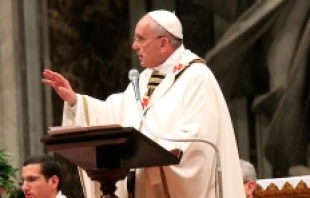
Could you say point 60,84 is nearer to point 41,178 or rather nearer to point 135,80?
point 135,80

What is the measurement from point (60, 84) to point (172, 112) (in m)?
0.61

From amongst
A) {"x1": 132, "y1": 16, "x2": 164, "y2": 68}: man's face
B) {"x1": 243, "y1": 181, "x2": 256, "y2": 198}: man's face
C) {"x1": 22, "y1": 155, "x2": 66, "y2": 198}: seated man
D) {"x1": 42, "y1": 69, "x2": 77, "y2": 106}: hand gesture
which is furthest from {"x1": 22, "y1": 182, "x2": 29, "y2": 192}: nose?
{"x1": 243, "y1": 181, "x2": 256, "y2": 198}: man's face

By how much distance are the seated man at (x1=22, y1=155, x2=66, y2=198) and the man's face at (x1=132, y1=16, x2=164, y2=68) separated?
1.18m

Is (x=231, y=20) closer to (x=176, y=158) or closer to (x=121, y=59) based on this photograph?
(x=121, y=59)

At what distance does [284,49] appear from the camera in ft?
29.6

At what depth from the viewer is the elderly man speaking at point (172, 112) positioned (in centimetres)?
521

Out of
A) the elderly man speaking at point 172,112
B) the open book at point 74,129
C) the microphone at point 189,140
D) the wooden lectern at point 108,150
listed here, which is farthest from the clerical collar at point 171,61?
the open book at point 74,129

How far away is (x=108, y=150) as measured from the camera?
4.84 metres

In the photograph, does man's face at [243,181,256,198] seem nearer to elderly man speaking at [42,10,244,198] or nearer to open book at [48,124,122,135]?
elderly man speaking at [42,10,244,198]

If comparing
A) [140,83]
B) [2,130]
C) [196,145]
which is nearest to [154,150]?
[196,145]

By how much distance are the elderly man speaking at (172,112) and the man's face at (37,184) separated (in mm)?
827

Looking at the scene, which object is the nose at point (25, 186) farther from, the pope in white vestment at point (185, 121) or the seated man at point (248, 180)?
the seated man at point (248, 180)

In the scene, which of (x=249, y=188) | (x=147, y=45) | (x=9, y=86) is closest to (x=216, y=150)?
(x=147, y=45)

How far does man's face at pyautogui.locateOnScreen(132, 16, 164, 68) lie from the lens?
5.44 metres
